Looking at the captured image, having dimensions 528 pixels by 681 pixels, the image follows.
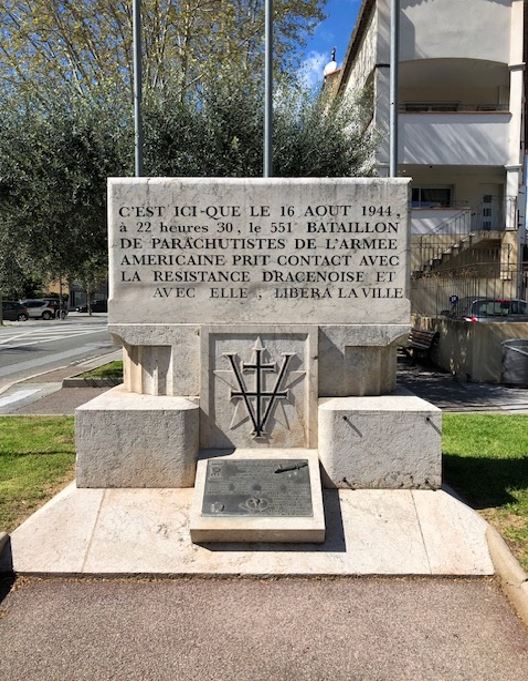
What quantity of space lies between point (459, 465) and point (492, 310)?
880 cm

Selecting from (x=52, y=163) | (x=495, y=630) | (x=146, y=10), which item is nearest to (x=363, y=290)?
(x=495, y=630)

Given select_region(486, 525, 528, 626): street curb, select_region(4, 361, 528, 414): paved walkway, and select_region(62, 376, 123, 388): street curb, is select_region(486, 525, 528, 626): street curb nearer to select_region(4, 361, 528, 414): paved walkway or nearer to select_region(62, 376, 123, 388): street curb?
select_region(4, 361, 528, 414): paved walkway

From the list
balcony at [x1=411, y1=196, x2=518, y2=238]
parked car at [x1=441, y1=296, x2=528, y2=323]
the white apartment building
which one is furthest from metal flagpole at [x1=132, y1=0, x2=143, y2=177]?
balcony at [x1=411, y1=196, x2=518, y2=238]

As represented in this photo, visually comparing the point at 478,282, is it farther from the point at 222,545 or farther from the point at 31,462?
the point at 222,545

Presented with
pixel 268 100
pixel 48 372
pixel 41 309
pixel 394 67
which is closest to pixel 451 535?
pixel 394 67

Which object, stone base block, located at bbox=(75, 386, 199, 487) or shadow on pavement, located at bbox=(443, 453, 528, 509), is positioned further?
shadow on pavement, located at bbox=(443, 453, 528, 509)

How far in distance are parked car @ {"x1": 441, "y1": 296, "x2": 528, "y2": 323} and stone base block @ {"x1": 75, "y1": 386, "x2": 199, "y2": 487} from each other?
10073 millimetres

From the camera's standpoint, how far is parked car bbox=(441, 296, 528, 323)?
1298cm

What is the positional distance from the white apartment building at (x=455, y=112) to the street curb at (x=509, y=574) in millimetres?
15779

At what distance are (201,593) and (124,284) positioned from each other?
237 centimetres

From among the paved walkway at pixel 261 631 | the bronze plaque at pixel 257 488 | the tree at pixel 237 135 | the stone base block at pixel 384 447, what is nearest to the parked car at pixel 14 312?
the tree at pixel 237 135

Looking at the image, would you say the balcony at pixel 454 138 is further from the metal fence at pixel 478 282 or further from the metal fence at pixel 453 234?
the metal fence at pixel 478 282

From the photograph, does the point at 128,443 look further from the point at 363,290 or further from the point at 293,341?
the point at 363,290

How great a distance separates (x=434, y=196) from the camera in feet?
77.4
